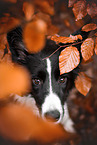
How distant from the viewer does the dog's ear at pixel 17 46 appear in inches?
64.6

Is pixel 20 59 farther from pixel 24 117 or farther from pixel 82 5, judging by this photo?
pixel 82 5

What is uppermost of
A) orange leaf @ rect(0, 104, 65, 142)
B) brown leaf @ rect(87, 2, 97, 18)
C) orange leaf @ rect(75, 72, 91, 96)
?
brown leaf @ rect(87, 2, 97, 18)

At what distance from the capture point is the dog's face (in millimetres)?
1725

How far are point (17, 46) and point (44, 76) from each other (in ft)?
1.54

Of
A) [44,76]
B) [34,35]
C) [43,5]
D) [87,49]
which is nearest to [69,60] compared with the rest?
[87,49]

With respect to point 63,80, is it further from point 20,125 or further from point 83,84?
point 20,125

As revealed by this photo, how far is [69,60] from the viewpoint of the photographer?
124 centimetres

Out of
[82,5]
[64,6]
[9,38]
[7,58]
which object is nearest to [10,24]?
[9,38]

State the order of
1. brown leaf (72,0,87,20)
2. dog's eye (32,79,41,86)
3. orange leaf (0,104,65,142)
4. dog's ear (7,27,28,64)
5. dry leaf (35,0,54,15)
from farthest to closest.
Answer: dog's eye (32,79,41,86) < dry leaf (35,0,54,15) < dog's ear (7,27,28,64) < orange leaf (0,104,65,142) < brown leaf (72,0,87,20)

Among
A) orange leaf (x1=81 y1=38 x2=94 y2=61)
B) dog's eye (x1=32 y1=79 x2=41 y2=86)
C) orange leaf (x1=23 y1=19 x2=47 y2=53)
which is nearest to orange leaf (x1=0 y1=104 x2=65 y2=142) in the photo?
dog's eye (x1=32 y1=79 x2=41 y2=86)

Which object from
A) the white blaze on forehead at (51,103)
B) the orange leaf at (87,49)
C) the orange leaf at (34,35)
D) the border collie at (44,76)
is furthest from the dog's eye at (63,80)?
the orange leaf at (87,49)

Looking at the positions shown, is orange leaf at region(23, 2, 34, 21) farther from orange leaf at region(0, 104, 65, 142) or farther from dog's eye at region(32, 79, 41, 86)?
orange leaf at region(0, 104, 65, 142)

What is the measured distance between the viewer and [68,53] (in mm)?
1253

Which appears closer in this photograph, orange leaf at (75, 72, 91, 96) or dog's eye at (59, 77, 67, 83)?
orange leaf at (75, 72, 91, 96)
